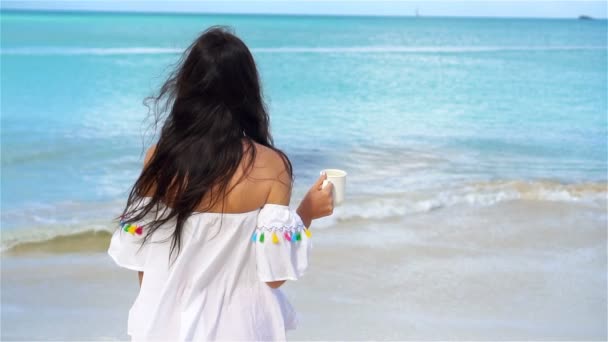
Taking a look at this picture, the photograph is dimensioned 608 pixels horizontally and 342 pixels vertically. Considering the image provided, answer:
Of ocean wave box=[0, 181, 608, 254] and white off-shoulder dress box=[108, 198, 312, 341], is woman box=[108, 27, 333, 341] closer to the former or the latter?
white off-shoulder dress box=[108, 198, 312, 341]

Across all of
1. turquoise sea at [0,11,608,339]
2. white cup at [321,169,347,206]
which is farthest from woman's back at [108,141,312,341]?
turquoise sea at [0,11,608,339]

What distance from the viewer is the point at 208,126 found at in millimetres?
1814

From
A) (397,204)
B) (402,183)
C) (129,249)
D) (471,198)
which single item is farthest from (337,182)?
(402,183)

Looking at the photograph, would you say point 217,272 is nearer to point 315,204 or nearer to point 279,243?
point 279,243

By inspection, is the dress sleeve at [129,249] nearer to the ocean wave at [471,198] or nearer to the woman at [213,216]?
the woman at [213,216]

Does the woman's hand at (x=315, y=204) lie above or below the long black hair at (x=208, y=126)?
below

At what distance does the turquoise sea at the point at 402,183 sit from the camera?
4.02m

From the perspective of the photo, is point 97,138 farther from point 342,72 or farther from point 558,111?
point 342,72

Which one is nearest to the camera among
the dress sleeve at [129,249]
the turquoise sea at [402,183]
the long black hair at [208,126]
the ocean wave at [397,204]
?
the long black hair at [208,126]

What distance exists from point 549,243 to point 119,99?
9120 mm

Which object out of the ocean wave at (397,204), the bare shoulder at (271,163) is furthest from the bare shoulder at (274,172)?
Answer: the ocean wave at (397,204)

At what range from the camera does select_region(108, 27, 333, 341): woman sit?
5.94 feet

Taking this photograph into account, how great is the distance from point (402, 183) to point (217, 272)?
17.0 ft

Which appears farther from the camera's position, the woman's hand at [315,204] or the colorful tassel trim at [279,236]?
the woman's hand at [315,204]
